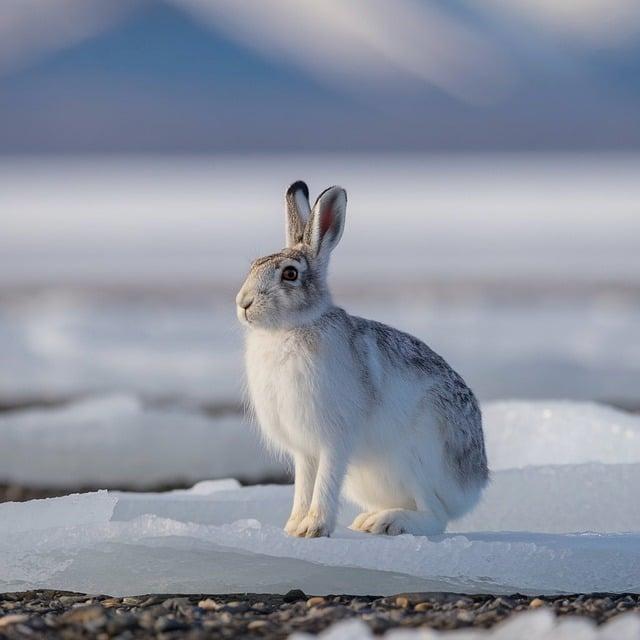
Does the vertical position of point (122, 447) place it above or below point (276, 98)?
below

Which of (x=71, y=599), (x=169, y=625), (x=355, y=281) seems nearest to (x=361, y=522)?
(x=71, y=599)

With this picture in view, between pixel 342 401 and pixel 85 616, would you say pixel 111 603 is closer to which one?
pixel 85 616

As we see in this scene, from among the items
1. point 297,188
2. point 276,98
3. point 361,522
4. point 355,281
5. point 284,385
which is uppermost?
point 276,98

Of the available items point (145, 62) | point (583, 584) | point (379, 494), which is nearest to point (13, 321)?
point (379, 494)

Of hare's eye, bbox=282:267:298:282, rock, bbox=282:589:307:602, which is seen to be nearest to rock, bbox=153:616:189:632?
rock, bbox=282:589:307:602

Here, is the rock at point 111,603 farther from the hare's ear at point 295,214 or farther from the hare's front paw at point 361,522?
the hare's ear at point 295,214
